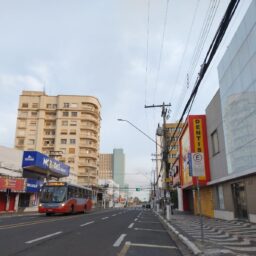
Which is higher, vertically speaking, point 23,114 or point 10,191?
point 23,114

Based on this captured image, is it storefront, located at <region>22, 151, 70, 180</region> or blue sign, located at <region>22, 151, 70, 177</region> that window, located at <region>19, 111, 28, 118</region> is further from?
blue sign, located at <region>22, 151, 70, 177</region>

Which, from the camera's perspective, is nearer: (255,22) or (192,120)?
(255,22)

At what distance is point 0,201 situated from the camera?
1531 inches

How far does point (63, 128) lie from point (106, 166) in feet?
271

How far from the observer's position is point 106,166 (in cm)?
17188

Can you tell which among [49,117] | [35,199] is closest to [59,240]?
[35,199]

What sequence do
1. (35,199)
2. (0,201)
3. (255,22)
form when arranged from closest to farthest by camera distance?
(255,22) < (0,201) < (35,199)

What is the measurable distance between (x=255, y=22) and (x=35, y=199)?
42.0 meters

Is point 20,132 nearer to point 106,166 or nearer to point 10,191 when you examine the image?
point 10,191

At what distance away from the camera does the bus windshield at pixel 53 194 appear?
89.4 feet

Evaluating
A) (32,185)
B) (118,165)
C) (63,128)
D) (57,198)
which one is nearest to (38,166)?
(32,185)

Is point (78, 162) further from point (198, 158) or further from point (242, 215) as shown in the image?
point (198, 158)

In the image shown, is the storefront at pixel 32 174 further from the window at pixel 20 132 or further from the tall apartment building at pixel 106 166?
the tall apartment building at pixel 106 166

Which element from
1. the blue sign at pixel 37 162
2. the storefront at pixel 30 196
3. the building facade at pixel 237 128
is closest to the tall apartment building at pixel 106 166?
the blue sign at pixel 37 162
